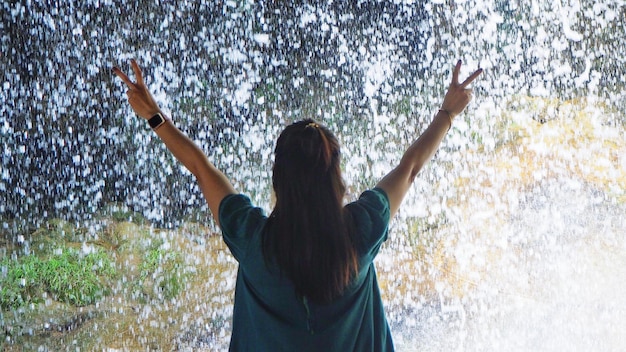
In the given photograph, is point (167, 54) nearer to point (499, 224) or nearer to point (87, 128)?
point (87, 128)

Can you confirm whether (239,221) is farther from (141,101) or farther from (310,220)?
(141,101)

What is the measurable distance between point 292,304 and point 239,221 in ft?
0.69

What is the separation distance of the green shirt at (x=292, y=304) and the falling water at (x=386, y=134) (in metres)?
3.92

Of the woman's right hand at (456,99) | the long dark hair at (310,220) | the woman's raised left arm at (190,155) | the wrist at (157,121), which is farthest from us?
the woman's right hand at (456,99)

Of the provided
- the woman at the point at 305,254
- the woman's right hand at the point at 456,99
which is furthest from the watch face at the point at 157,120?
the woman's right hand at the point at 456,99

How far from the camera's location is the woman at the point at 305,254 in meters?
1.49

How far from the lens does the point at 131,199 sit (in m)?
5.94

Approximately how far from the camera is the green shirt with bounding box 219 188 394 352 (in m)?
1.50

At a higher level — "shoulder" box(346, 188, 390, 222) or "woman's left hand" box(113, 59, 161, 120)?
"woman's left hand" box(113, 59, 161, 120)

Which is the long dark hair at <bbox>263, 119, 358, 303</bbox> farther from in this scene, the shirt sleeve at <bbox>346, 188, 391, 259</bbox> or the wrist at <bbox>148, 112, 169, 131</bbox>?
the wrist at <bbox>148, 112, 169, 131</bbox>

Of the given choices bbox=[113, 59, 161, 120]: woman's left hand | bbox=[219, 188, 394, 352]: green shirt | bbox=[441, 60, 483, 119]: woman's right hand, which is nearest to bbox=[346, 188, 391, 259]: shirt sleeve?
bbox=[219, 188, 394, 352]: green shirt

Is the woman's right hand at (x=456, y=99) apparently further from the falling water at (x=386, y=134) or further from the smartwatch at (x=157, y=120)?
the falling water at (x=386, y=134)

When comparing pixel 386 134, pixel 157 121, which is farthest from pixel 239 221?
pixel 386 134

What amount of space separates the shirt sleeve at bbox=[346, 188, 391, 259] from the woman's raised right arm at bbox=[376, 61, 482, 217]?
0.06 m
